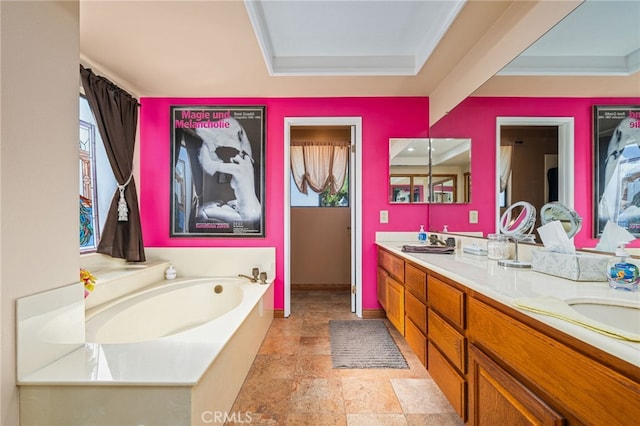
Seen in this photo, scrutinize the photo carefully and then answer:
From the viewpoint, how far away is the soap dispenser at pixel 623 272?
0.95 m

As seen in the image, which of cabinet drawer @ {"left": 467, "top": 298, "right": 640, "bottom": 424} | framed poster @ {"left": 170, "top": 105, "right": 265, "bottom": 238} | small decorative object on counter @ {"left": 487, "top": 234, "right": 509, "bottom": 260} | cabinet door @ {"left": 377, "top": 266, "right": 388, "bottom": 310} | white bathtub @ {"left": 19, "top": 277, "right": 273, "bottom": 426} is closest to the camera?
cabinet drawer @ {"left": 467, "top": 298, "right": 640, "bottom": 424}

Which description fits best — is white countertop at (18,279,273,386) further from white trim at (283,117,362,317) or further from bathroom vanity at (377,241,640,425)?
white trim at (283,117,362,317)

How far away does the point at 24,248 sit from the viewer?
88 centimetres

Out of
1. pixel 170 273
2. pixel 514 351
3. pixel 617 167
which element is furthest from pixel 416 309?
pixel 170 273

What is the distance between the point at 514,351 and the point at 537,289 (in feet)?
0.88

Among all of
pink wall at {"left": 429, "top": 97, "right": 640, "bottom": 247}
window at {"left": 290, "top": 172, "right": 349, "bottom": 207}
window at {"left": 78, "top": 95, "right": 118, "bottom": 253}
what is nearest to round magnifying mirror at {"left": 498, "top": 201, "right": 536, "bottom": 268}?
pink wall at {"left": 429, "top": 97, "right": 640, "bottom": 247}

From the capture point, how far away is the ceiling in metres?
1.36

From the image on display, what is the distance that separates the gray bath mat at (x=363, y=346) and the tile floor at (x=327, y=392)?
63mm

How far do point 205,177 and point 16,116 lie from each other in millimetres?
2021

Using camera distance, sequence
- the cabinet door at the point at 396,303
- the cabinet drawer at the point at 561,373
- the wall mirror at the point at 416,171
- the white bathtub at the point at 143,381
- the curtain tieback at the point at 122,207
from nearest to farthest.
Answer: the cabinet drawer at the point at 561,373
the white bathtub at the point at 143,381
the cabinet door at the point at 396,303
the curtain tieback at the point at 122,207
the wall mirror at the point at 416,171

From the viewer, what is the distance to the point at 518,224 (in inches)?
62.8

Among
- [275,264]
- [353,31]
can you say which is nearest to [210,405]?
[275,264]

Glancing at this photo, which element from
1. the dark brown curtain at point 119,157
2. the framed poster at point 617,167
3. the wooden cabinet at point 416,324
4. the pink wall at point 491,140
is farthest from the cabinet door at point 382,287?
the dark brown curtain at point 119,157

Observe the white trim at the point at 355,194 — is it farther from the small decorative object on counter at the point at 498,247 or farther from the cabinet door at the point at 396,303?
the small decorative object on counter at the point at 498,247
